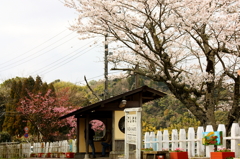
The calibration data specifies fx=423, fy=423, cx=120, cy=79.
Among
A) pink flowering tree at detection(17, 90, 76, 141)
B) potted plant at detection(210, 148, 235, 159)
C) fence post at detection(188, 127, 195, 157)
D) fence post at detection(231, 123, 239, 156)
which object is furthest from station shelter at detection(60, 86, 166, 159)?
pink flowering tree at detection(17, 90, 76, 141)

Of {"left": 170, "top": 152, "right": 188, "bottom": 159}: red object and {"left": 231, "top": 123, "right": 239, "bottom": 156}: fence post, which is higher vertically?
{"left": 231, "top": 123, "right": 239, "bottom": 156}: fence post

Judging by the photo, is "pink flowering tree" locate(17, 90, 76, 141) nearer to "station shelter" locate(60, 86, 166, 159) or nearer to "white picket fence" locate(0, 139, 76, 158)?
"white picket fence" locate(0, 139, 76, 158)

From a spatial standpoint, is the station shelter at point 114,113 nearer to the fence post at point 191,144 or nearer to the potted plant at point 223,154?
the fence post at point 191,144

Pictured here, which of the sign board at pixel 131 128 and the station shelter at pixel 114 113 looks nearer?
the sign board at pixel 131 128

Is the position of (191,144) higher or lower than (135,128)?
lower

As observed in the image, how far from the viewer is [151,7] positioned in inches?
632

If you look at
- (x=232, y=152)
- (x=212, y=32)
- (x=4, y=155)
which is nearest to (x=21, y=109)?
(x=4, y=155)

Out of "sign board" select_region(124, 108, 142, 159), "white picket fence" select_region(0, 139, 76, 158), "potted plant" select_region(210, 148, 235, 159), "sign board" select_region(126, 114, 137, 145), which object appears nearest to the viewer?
"potted plant" select_region(210, 148, 235, 159)

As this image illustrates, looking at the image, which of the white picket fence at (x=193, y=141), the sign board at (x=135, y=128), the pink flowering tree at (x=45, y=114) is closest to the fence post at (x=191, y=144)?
the white picket fence at (x=193, y=141)

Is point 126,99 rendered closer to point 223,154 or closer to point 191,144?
point 191,144

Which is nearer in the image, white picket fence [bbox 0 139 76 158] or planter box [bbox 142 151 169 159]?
planter box [bbox 142 151 169 159]

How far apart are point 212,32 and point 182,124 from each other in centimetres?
2714

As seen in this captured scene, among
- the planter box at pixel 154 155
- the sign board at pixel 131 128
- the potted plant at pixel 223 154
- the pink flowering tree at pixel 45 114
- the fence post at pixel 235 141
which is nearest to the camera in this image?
the potted plant at pixel 223 154

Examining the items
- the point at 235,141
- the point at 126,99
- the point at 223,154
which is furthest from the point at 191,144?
the point at 126,99
